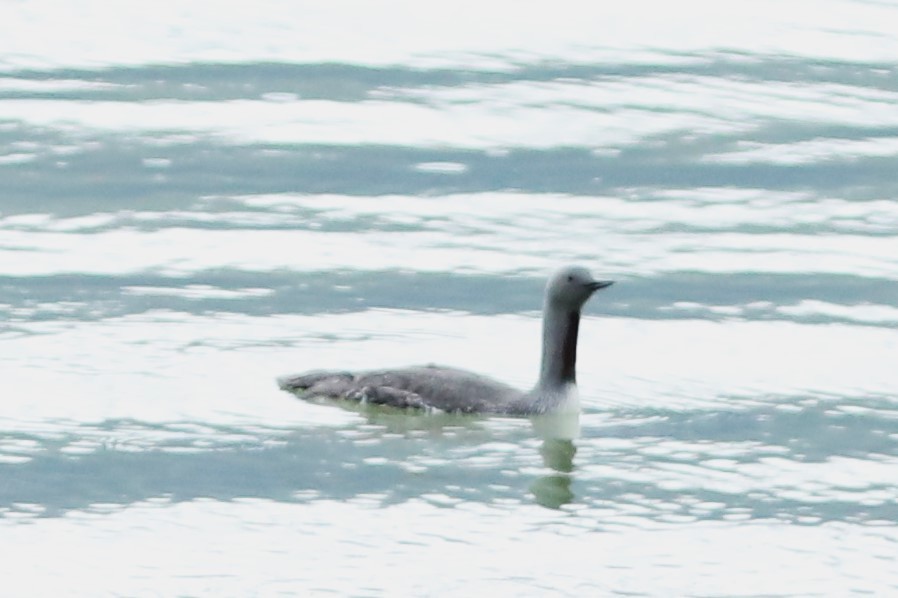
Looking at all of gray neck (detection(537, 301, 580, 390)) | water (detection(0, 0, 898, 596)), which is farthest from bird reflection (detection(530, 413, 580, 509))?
gray neck (detection(537, 301, 580, 390))

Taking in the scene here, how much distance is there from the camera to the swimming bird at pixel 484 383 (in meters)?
11.1

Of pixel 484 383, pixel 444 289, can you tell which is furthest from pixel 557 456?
pixel 444 289

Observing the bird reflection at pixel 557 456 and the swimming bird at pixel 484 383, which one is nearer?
the bird reflection at pixel 557 456

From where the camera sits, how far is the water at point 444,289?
31.5 feet

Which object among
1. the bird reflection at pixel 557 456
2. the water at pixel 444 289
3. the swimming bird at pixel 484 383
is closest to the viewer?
the water at pixel 444 289

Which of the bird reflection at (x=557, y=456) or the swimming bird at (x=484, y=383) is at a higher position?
the swimming bird at (x=484, y=383)

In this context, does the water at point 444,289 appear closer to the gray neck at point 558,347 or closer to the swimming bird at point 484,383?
the swimming bird at point 484,383

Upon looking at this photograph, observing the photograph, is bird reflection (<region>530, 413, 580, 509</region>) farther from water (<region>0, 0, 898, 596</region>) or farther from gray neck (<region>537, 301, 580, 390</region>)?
gray neck (<region>537, 301, 580, 390</region>)

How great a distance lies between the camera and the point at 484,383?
36.6ft

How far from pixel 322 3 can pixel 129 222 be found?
516 centimetres

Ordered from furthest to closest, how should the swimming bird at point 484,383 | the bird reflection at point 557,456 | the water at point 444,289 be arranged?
1. the swimming bird at point 484,383
2. the bird reflection at point 557,456
3. the water at point 444,289

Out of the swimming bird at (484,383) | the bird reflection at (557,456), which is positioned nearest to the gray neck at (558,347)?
the swimming bird at (484,383)

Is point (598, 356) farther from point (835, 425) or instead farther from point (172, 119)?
point (172, 119)

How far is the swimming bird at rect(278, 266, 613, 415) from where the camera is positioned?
11.1 m
